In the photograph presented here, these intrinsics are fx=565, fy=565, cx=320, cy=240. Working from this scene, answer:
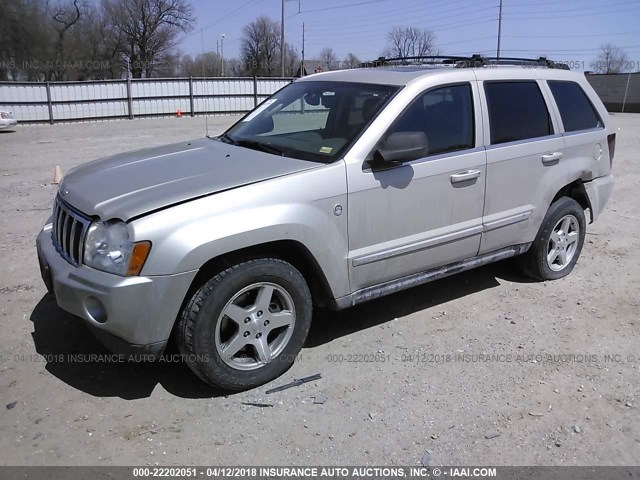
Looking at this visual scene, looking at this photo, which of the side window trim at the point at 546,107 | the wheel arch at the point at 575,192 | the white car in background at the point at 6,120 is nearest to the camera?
the side window trim at the point at 546,107

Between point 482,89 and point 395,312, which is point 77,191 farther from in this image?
point 482,89

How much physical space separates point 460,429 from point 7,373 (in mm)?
2781

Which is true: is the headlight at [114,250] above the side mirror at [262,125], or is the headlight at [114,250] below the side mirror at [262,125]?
below

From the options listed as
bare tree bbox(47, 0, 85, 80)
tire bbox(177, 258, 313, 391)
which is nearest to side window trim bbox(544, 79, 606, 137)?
tire bbox(177, 258, 313, 391)

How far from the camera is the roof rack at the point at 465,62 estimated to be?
4652mm

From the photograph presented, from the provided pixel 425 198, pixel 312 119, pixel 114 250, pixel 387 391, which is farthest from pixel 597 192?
pixel 114 250

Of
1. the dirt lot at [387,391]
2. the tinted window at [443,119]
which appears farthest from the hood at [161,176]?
the dirt lot at [387,391]

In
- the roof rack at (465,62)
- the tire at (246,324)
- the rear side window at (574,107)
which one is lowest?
the tire at (246,324)

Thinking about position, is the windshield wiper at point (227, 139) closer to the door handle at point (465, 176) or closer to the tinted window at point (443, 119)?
the tinted window at point (443, 119)

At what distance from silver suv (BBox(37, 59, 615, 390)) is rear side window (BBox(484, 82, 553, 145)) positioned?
13 millimetres

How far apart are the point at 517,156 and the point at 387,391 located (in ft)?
7.23

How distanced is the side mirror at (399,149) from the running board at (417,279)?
0.84 m

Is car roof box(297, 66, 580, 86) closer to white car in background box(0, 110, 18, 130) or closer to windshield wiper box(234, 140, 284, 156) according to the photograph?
windshield wiper box(234, 140, 284, 156)

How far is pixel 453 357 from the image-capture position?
386 cm
